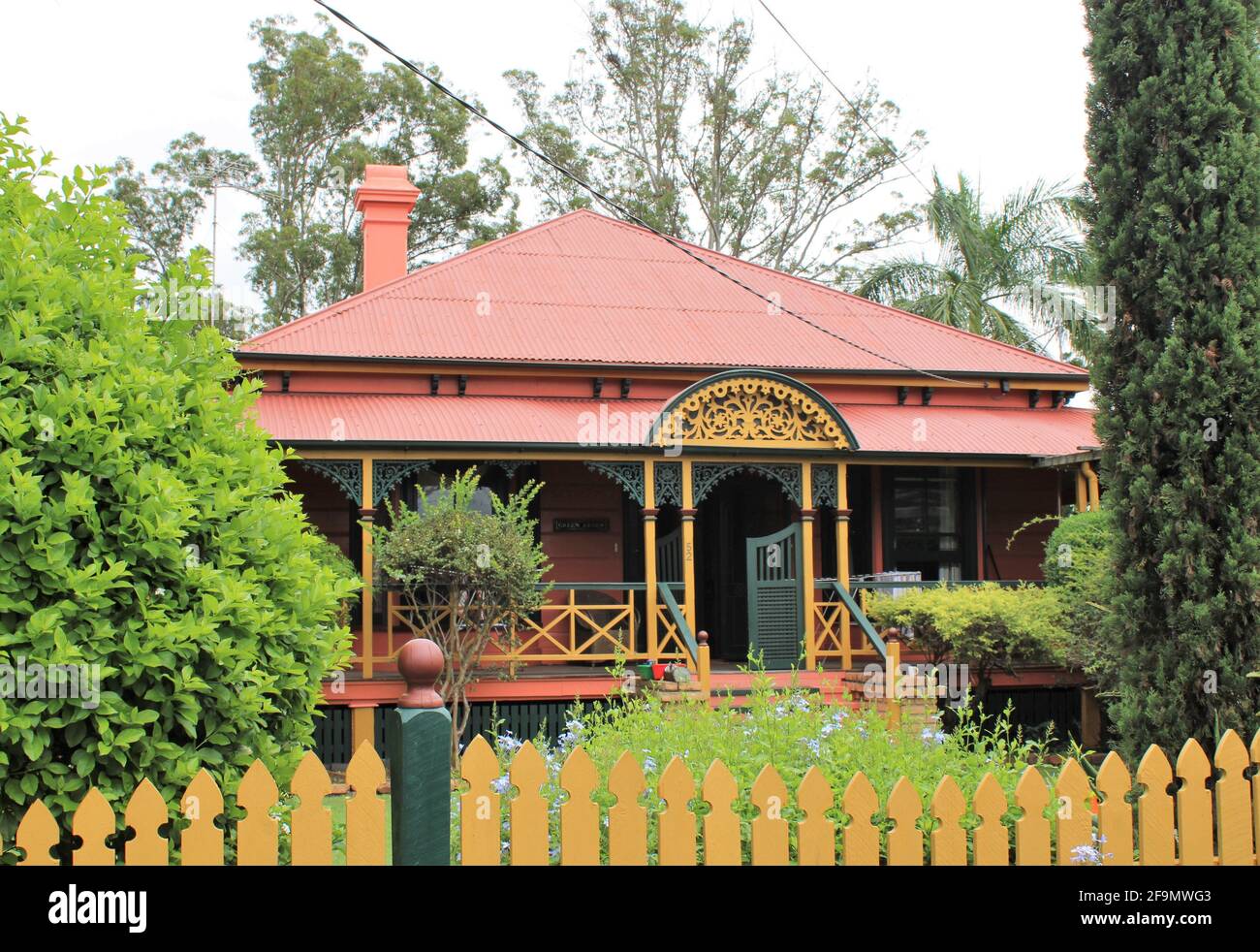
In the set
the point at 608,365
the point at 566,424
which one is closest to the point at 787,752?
the point at 566,424

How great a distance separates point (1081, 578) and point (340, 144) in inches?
1036

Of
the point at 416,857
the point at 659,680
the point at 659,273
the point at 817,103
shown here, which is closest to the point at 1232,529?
the point at 416,857

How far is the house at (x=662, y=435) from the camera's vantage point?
43.0 ft

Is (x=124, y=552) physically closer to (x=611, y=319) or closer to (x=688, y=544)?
(x=688, y=544)

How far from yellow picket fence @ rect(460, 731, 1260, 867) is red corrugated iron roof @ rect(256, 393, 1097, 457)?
8.82 m

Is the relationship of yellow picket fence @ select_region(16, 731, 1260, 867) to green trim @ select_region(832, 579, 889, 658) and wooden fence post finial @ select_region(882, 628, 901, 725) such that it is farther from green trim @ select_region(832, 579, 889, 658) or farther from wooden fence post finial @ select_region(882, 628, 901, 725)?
green trim @ select_region(832, 579, 889, 658)

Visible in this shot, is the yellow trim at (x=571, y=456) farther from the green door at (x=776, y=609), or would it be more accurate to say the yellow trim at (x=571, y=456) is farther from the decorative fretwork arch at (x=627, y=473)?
the green door at (x=776, y=609)

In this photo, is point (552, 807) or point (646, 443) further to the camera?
point (646, 443)

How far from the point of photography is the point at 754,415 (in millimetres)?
13367

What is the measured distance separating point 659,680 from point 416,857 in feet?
29.2

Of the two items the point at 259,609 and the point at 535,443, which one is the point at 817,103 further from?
the point at 259,609

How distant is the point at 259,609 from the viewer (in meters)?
4.11

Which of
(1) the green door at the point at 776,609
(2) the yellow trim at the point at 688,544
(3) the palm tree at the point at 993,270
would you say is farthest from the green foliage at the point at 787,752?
(3) the palm tree at the point at 993,270
